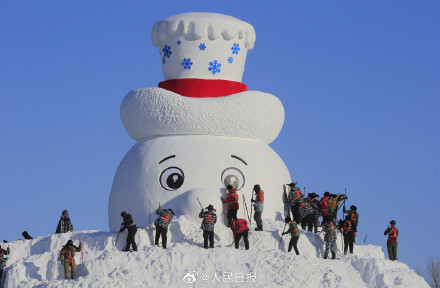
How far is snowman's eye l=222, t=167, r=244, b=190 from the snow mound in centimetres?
152

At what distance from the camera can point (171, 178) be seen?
24250mm

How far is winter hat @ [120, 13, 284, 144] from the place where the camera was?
80.8 ft

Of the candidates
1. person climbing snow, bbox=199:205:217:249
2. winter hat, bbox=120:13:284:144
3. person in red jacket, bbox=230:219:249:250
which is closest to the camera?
person climbing snow, bbox=199:205:217:249

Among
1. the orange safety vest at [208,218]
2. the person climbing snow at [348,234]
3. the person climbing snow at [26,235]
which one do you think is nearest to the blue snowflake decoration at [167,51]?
the orange safety vest at [208,218]

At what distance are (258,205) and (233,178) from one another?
128 cm

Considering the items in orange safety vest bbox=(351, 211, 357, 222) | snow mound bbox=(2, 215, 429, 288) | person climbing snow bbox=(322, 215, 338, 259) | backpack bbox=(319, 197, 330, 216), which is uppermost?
backpack bbox=(319, 197, 330, 216)

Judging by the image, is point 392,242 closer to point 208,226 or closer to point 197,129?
point 208,226

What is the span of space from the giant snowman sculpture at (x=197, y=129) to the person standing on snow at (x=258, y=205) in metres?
0.59

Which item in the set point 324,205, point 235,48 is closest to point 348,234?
point 324,205

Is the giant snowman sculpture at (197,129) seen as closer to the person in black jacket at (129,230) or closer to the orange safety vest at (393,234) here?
the person in black jacket at (129,230)

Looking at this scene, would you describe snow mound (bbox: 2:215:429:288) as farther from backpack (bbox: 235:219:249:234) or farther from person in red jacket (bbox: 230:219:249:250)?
backpack (bbox: 235:219:249:234)

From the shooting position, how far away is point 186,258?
2105 cm

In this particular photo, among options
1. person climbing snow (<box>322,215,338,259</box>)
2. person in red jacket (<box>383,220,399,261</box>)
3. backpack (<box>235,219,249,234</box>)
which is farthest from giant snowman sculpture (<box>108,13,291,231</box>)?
person in red jacket (<box>383,220,399,261</box>)

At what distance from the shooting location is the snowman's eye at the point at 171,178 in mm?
24188
